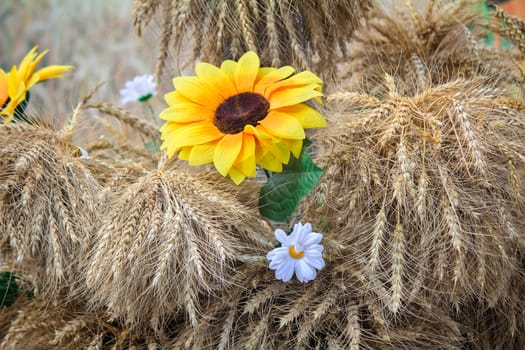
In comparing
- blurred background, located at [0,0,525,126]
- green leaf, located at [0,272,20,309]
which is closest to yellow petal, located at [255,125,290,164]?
green leaf, located at [0,272,20,309]

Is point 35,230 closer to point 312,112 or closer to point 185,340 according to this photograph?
point 185,340

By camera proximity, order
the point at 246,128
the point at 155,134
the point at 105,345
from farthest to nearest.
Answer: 1. the point at 155,134
2. the point at 105,345
3. the point at 246,128

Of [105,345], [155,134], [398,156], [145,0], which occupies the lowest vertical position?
[105,345]

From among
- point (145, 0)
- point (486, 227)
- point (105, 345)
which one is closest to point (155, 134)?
point (145, 0)

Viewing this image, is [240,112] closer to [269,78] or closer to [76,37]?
[269,78]

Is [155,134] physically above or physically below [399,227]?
above

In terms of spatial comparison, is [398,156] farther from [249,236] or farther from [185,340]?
[185,340]

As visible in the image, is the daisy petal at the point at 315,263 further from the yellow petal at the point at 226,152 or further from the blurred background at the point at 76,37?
the blurred background at the point at 76,37

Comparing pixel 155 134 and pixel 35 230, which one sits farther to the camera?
pixel 155 134

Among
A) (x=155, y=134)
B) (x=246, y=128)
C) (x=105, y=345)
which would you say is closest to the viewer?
(x=246, y=128)

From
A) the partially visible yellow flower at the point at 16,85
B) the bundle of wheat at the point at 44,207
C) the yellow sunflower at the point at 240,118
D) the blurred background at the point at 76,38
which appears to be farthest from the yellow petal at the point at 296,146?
the blurred background at the point at 76,38
